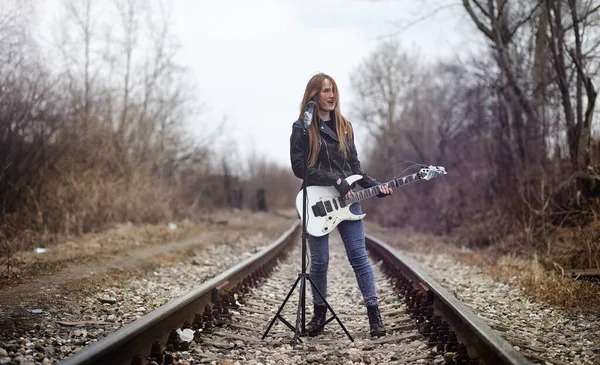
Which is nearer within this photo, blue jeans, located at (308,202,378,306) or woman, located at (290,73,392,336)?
woman, located at (290,73,392,336)

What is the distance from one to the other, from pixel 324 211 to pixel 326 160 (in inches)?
15.4

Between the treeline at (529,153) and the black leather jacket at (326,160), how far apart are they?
614 millimetres

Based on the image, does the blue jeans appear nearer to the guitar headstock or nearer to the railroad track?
the railroad track

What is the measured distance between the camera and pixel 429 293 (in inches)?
195

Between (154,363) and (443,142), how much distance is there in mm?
16412

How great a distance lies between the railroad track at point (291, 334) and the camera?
3311 mm

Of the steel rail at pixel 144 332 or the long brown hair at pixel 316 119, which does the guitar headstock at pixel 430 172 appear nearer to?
Result: the long brown hair at pixel 316 119

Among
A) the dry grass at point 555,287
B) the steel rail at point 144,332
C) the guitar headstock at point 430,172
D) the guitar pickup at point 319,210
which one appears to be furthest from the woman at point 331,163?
the dry grass at point 555,287

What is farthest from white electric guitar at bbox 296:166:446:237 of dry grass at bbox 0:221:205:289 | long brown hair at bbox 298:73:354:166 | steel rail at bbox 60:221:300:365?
dry grass at bbox 0:221:205:289

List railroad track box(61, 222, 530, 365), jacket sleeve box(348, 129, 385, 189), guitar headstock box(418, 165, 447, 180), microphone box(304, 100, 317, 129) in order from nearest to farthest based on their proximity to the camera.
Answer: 1. railroad track box(61, 222, 530, 365)
2. microphone box(304, 100, 317, 129)
3. guitar headstock box(418, 165, 447, 180)
4. jacket sleeve box(348, 129, 385, 189)

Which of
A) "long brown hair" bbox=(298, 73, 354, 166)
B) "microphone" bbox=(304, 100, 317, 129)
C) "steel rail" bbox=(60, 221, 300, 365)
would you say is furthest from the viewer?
"long brown hair" bbox=(298, 73, 354, 166)

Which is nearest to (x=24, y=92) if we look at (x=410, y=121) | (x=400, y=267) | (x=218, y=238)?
(x=218, y=238)

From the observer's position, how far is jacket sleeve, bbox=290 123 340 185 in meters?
4.23

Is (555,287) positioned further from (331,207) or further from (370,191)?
(331,207)
